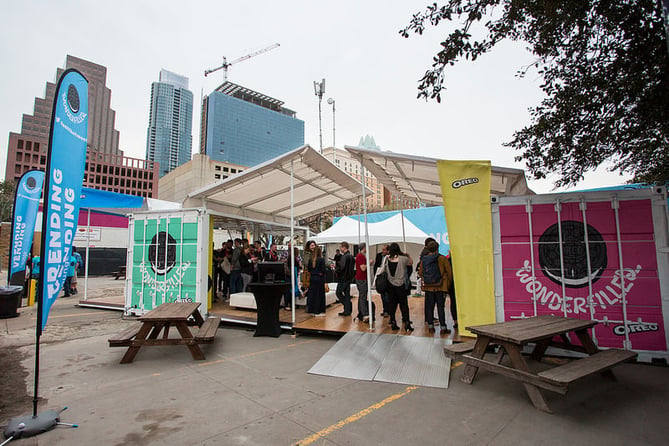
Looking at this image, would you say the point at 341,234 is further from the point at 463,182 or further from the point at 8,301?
the point at 8,301

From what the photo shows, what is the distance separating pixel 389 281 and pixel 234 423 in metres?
3.59

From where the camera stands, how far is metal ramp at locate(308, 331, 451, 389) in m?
4.11

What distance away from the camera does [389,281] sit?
235 inches

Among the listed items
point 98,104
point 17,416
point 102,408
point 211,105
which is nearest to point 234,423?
point 102,408

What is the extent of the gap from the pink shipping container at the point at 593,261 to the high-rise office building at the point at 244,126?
105 m

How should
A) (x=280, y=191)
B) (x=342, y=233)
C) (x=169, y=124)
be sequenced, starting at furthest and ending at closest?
(x=169, y=124), (x=342, y=233), (x=280, y=191)

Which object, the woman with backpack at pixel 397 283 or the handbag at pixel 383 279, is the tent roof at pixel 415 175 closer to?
the woman with backpack at pixel 397 283

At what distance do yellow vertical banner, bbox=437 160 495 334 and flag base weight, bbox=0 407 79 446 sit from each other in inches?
187

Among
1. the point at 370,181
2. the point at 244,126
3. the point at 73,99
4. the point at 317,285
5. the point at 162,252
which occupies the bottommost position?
the point at 317,285

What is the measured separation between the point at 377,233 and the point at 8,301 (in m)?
10.9

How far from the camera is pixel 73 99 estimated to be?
137 inches

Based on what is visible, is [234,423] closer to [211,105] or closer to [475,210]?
[475,210]

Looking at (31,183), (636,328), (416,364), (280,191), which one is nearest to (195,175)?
(31,183)

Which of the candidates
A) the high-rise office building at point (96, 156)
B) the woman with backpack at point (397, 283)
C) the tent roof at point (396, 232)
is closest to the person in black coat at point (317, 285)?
the woman with backpack at point (397, 283)
